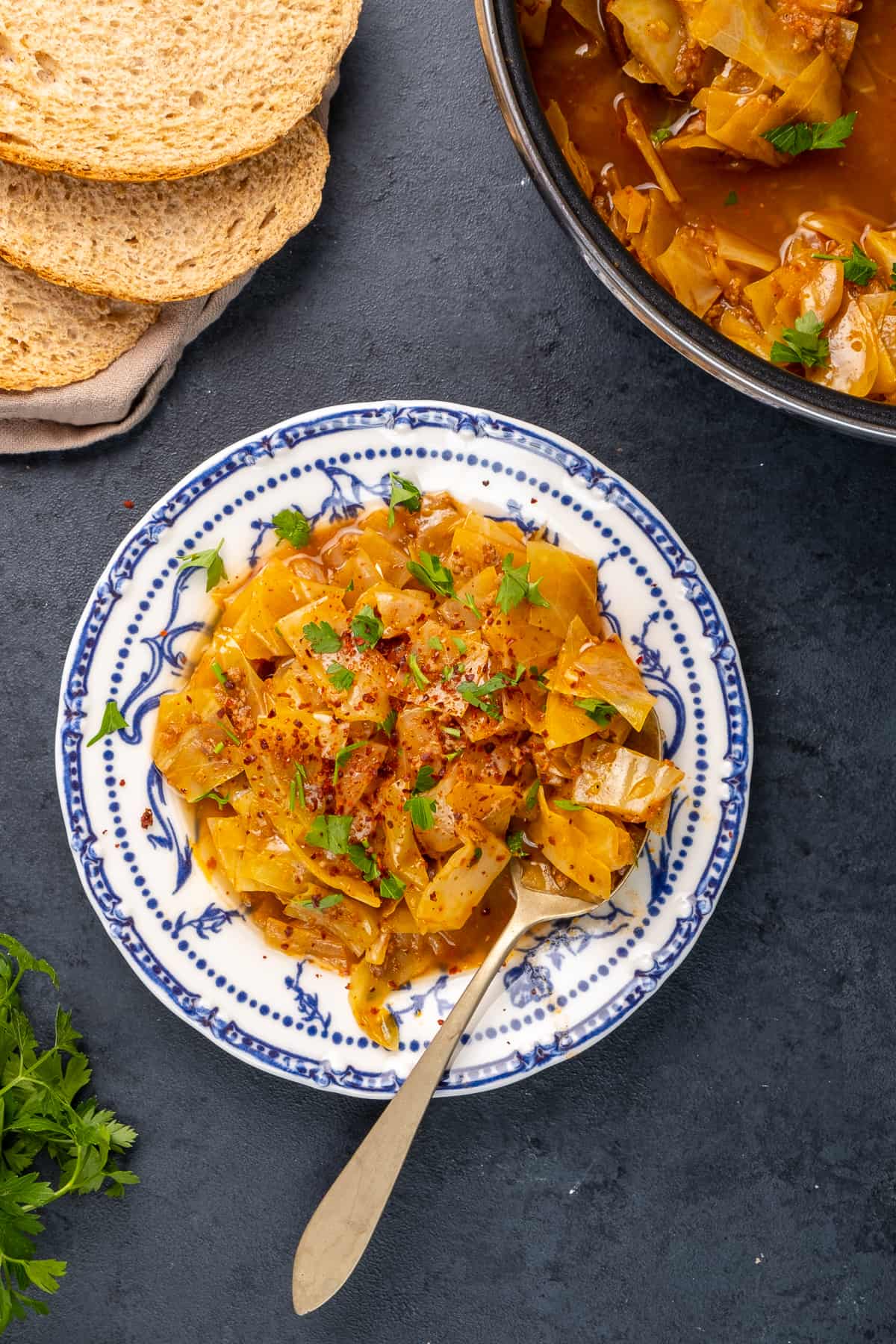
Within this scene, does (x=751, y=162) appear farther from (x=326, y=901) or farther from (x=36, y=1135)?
(x=36, y=1135)

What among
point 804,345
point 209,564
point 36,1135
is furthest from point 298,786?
point 804,345

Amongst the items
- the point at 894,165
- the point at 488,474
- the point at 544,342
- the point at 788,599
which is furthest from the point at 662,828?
the point at 894,165

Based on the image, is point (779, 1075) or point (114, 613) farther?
point (779, 1075)

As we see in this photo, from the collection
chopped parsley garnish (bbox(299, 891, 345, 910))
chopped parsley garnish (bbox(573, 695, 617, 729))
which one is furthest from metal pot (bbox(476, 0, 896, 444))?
chopped parsley garnish (bbox(299, 891, 345, 910))

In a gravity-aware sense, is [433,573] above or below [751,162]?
below

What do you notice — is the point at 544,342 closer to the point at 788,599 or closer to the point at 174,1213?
the point at 788,599

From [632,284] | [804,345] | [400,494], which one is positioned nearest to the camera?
[632,284]

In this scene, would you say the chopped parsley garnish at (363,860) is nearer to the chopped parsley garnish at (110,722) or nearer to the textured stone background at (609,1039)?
the chopped parsley garnish at (110,722)
